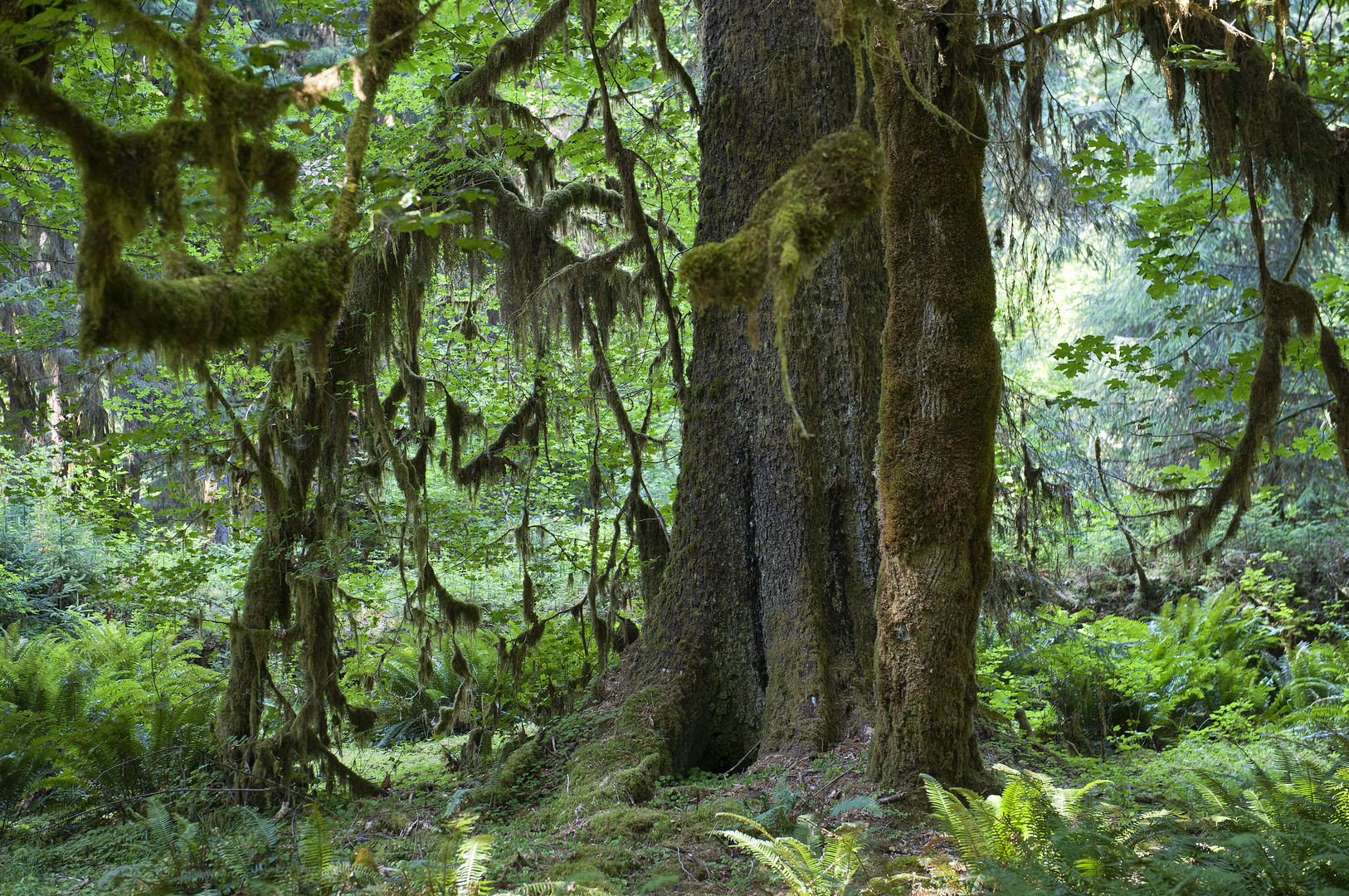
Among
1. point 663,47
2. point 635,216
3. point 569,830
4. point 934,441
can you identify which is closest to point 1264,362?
point 934,441

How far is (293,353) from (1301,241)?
620cm

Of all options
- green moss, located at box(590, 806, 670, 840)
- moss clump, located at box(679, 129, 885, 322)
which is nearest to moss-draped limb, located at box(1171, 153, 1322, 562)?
moss clump, located at box(679, 129, 885, 322)

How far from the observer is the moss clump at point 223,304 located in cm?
213

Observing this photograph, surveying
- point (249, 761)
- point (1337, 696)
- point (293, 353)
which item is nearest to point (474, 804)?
point (249, 761)

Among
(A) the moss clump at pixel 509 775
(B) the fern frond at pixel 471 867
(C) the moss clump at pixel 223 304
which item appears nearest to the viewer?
(C) the moss clump at pixel 223 304

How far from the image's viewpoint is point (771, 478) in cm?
479

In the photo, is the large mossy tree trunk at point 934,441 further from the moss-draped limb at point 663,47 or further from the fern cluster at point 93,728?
the fern cluster at point 93,728

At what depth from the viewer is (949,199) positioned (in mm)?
3584

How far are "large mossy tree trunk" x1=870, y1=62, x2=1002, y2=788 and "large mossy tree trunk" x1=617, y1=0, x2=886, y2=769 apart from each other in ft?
2.63

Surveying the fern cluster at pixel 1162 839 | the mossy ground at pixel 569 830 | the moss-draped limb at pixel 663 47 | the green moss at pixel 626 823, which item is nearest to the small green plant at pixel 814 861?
the mossy ground at pixel 569 830

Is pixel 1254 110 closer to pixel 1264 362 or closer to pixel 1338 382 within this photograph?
pixel 1264 362

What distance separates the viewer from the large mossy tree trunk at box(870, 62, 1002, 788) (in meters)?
3.46

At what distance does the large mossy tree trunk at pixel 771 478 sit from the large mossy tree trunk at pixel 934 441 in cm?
80

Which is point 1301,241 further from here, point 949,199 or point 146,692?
point 146,692
